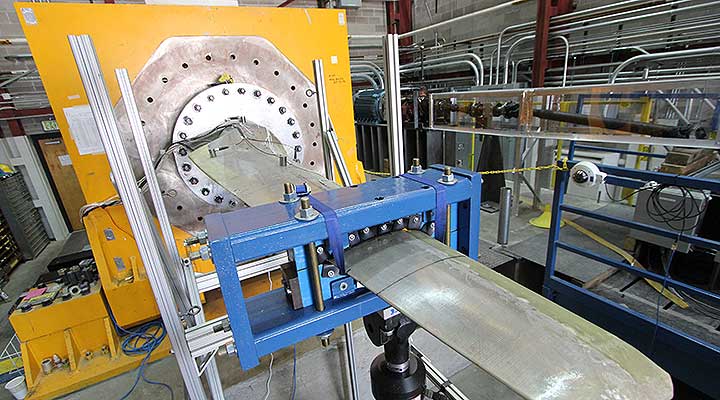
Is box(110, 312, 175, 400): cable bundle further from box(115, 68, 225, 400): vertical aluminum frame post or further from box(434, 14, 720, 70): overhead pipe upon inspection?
box(434, 14, 720, 70): overhead pipe

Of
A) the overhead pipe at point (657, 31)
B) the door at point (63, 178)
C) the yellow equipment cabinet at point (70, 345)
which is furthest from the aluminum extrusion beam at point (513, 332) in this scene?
the door at point (63, 178)

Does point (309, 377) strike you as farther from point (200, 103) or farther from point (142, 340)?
point (200, 103)

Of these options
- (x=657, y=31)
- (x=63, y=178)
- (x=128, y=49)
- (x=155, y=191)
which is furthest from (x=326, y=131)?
(x=63, y=178)

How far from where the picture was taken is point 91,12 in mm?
1069

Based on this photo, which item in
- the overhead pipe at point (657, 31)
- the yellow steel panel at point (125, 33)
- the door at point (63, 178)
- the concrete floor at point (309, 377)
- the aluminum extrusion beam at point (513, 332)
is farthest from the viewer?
the door at point (63, 178)

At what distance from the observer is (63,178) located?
3.80 meters

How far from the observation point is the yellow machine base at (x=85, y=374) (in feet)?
5.14

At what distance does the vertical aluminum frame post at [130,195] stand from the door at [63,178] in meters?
4.05

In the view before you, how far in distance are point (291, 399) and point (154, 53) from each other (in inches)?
60.7

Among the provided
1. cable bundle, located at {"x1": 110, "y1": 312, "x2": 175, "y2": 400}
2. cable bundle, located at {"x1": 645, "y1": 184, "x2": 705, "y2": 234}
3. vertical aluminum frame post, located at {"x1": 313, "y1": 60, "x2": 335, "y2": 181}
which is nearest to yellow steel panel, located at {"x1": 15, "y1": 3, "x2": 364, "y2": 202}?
vertical aluminum frame post, located at {"x1": 313, "y1": 60, "x2": 335, "y2": 181}

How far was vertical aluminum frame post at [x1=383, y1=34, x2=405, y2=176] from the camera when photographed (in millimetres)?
892

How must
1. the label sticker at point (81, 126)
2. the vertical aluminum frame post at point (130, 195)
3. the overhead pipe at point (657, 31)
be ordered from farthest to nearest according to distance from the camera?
the overhead pipe at point (657, 31) < the label sticker at point (81, 126) < the vertical aluminum frame post at point (130, 195)

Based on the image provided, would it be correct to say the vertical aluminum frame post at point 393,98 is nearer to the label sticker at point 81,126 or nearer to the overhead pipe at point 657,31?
the label sticker at point 81,126

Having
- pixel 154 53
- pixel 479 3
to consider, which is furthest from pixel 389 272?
pixel 479 3
